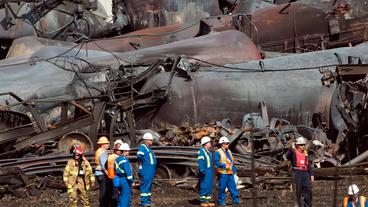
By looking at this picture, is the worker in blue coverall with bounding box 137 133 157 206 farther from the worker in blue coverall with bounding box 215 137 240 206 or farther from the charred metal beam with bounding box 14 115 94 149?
the charred metal beam with bounding box 14 115 94 149

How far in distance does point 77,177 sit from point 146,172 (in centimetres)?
146

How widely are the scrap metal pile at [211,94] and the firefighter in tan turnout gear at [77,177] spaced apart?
377cm

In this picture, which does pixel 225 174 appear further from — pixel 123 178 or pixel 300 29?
pixel 300 29

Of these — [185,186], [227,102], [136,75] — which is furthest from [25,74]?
[185,186]

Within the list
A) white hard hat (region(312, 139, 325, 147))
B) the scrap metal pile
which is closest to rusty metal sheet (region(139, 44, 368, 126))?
the scrap metal pile

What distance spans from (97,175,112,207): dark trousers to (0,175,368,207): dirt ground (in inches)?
58.8

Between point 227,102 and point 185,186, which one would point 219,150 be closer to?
point 185,186

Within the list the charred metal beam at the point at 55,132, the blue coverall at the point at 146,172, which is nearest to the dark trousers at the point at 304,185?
the blue coverall at the point at 146,172

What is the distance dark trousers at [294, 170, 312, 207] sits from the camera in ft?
41.3

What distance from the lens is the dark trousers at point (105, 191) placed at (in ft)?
41.5

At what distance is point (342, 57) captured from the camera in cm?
2217

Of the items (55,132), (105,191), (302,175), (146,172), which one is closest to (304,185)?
(302,175)

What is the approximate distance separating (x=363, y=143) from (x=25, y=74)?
10.2 m

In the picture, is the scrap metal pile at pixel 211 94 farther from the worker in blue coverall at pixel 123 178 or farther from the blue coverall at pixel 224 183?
the worker in blue coverall at pixel 123 178
